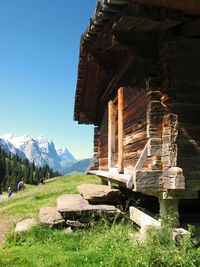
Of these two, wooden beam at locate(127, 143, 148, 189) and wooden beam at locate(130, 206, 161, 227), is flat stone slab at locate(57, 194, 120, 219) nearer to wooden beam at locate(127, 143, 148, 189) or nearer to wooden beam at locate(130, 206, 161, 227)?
wooden beam at locate(130, 206, 161, 227)

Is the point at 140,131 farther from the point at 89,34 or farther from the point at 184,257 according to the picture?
the point at 184,257

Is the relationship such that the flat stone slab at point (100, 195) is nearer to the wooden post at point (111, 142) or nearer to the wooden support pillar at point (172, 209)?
the wooden post at point (111, 142)

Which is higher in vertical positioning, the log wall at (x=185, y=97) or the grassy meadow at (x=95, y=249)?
the log wall at (x=185, y=97)

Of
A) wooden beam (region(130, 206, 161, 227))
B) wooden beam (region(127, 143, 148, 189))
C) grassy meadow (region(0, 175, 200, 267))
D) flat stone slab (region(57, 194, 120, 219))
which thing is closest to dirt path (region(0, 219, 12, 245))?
grassy meadow (region(0, 175, 200, 267))

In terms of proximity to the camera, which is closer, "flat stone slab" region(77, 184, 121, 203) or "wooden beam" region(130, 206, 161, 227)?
"wooden beam" region(130, 206, 161, 227)

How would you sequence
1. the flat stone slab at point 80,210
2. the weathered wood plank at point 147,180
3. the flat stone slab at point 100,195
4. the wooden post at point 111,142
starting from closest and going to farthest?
the weathered wood plank at point 147,180
the flat stone slab at point 80,210
the flat stone slab at point 100,195
the wooden post at point 111,142

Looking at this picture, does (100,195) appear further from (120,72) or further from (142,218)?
(120,72)

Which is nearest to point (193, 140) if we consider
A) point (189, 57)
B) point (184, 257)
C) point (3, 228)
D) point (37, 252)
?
point (189, 57)

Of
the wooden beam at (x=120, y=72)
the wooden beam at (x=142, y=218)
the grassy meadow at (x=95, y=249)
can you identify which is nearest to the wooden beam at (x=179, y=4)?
the wooden beam at (x=120, y=72)

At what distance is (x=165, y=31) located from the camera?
16.3ft

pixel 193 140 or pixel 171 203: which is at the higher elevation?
pixel 193 140

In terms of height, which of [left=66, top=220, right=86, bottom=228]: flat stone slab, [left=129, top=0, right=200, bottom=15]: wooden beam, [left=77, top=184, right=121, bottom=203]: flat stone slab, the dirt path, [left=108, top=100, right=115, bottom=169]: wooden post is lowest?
the dirt path

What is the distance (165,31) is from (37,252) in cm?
542

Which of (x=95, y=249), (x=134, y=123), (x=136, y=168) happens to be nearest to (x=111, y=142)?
(x=134, y=123)
